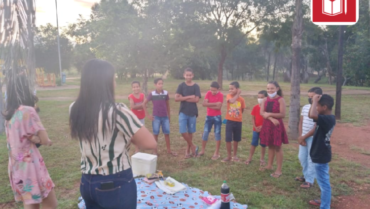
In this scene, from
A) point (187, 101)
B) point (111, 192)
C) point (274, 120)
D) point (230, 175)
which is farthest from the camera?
point (187, 101)

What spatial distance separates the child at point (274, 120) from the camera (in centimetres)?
479

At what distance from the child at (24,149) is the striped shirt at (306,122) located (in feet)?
12.1

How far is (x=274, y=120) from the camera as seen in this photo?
4770 mm

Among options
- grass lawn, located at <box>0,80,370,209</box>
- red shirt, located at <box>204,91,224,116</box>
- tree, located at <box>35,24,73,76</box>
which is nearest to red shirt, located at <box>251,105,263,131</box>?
red shirt, located at <box>204,91,224,116</box>

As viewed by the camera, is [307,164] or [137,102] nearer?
[307,164]

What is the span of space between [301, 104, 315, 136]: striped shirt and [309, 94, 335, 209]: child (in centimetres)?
69

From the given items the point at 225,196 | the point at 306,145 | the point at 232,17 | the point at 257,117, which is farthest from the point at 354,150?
the point at 232,17

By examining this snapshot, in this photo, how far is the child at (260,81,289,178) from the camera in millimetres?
4793

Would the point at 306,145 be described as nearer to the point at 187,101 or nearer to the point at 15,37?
the point at 187,101

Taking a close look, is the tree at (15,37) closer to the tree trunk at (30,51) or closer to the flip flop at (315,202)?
the tree trunk at (30,51)

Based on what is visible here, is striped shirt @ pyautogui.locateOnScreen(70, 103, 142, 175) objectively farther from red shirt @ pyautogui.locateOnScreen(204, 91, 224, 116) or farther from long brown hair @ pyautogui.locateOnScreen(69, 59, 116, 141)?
red shirt @ pyautogui.locateOnScreen(204, 91, 224, 116)

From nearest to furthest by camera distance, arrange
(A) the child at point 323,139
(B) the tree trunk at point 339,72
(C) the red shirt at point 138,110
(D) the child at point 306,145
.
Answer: (A) the child at point 323,139, (D) the child at point 306,145, (C) the red shirt at point 138,110, (B) the tree trunk at point 339,72

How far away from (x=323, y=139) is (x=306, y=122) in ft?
2.73

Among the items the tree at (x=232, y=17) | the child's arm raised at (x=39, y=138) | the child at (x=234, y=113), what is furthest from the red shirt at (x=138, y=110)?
the tree at (x=232, y=17)
